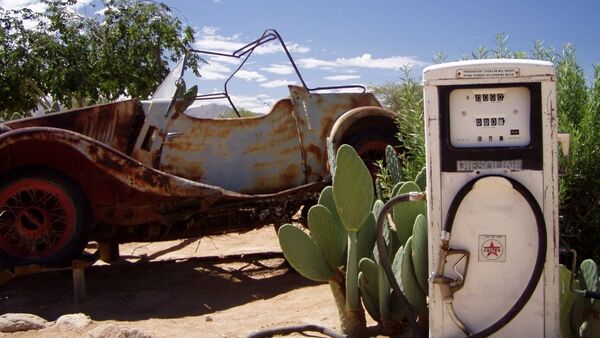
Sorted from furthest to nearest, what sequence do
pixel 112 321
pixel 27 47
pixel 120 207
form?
1. pixel 27 47
2. pixel 120 207
3. pixel 112 321

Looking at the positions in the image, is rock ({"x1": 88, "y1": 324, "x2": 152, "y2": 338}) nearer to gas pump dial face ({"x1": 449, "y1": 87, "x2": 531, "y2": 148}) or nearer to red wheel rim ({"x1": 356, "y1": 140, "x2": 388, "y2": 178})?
gas pump dial face ({"x1": 449, "y1": 87, "x2": 531, "y2": 148})

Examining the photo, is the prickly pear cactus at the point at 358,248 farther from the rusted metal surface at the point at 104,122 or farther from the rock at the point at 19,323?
the rusted metal surface at the point at 104,122

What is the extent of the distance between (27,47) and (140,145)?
14.9 m

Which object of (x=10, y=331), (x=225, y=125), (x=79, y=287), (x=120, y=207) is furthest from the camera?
(x=225, y=125)

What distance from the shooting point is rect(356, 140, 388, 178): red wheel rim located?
6.73 m

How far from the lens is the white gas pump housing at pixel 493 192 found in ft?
10.3

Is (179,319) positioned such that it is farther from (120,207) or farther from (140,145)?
(140,145)

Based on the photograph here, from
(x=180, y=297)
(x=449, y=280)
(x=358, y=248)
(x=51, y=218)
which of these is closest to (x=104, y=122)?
(x=51, y=218)

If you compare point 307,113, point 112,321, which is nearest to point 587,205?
point 307,113

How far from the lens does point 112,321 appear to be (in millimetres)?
5023

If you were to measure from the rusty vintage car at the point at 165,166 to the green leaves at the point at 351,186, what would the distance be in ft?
7.27

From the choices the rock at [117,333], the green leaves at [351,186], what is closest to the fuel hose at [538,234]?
the green leaves at [351,186]

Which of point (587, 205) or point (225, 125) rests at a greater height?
point (225, 125)

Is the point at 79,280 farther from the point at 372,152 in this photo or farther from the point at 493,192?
the point at 493,192
